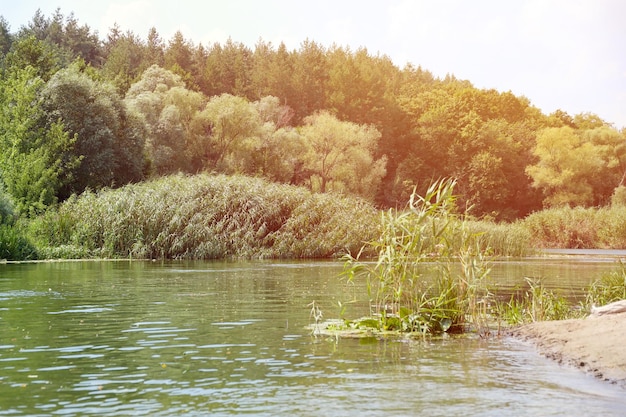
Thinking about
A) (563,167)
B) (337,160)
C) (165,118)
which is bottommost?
(563,167)

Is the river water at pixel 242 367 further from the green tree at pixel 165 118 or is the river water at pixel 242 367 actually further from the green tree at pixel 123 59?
the green tree at pixel 123 59

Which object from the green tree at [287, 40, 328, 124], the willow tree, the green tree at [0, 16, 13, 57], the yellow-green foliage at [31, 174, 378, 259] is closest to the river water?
the yellow-green foliage at [31, 174, 378, 259]

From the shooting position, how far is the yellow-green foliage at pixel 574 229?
189 ft

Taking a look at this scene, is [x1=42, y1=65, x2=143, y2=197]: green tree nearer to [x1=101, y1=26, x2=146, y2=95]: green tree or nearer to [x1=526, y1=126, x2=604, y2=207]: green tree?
[x1=101, y1=26, x2=146, y2=95]: green tree

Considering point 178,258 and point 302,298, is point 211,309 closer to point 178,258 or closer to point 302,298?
point 302,298

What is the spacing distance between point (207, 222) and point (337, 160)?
39685mm

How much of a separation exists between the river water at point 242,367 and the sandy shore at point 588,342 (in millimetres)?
304

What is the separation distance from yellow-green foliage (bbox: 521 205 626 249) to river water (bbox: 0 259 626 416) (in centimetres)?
4088

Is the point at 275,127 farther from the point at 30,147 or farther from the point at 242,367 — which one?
the point at 242,367

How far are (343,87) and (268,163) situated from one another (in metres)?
24.9

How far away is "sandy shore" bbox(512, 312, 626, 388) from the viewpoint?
11875 millimetres

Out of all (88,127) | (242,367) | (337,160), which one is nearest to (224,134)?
(337,160)

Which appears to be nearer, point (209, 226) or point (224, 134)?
point (209, 226)

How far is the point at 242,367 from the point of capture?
12.0m
